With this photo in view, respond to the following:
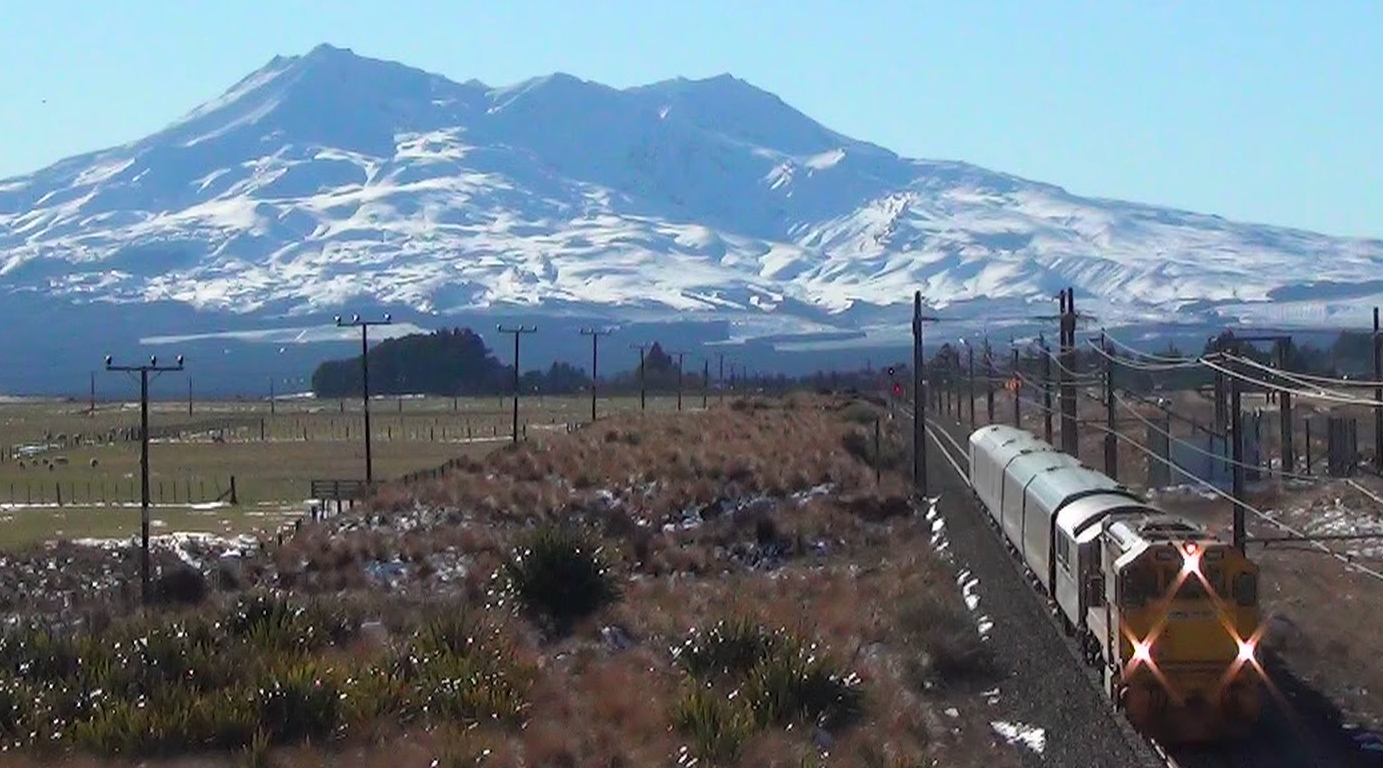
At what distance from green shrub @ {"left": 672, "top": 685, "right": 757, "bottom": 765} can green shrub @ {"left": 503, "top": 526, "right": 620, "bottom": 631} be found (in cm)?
992

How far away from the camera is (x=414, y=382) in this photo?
185 metres

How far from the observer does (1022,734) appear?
2319 centimetres

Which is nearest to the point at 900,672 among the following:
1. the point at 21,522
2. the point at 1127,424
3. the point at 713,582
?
the point at 713,582

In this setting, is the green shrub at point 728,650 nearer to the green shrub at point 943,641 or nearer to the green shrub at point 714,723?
the green shrub at point 714,723

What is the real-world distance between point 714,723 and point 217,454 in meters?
75.3

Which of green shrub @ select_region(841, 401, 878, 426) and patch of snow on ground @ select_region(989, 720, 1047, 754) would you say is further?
green shrub @ select_region(841, 401, 878, 426)

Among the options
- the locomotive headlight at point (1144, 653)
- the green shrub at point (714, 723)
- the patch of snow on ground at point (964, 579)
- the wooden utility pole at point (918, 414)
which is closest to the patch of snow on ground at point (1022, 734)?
the locomotive headlight at point (1144, 653)

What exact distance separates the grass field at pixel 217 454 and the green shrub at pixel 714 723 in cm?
3404

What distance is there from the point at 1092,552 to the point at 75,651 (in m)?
12.3

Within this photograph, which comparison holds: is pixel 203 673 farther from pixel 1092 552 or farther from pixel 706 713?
pixel 1092 552

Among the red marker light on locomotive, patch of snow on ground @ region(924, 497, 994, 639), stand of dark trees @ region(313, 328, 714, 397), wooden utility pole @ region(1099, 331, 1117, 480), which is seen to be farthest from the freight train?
stand of dark trees @ region(313, 328, 714, 397)

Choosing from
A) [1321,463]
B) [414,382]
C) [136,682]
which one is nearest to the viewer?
[136,682]

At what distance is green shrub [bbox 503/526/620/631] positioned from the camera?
1250 inches

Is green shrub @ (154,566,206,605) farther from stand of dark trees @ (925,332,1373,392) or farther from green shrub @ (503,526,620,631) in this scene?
stand of dark trees @ (925,332,1373,392)
